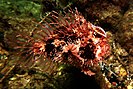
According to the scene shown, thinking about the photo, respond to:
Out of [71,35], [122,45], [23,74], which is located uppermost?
[71,35]

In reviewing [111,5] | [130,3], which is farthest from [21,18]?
[130,3]

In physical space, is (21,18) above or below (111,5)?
below

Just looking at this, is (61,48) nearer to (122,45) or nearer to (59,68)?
(59,68)

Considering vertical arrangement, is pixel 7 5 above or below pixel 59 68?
above

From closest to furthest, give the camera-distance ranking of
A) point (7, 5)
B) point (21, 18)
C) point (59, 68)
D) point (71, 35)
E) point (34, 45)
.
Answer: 1. point (71, 35)
2. point (34, 45)
3. point (59, 68)
4. point (21, 18)
5. point (7, 5)

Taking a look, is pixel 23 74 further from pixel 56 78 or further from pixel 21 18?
pixel 21 18

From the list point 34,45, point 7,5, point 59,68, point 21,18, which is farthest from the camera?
point 7,5

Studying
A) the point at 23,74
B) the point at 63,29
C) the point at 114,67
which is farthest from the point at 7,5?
the point at 114,67

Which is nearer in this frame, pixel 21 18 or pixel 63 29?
pixel 63 29

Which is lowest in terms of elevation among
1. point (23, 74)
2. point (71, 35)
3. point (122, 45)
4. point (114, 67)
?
point (23, 74)
